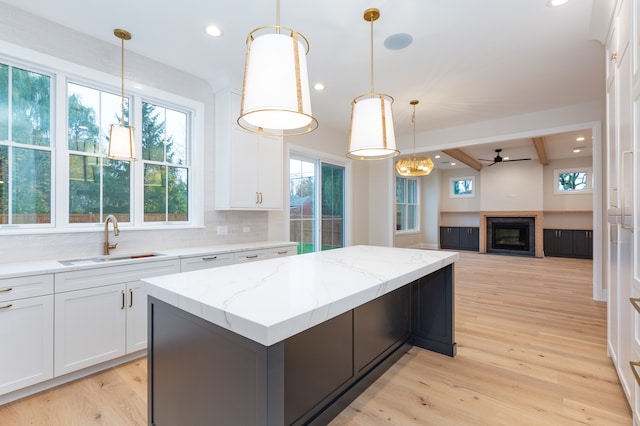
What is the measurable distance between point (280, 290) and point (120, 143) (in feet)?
7.12

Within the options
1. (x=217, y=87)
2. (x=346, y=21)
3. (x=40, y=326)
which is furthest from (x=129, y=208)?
(x=346, y=21)

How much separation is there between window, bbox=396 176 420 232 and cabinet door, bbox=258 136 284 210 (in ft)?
17.4

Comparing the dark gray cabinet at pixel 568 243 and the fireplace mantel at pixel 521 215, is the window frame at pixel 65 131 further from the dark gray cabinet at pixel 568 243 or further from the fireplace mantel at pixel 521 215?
the dark gray cabinet at pixel 568 243

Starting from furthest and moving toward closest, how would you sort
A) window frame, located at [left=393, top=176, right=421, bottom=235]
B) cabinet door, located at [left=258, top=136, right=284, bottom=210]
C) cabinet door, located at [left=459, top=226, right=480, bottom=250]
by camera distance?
cabinet door, located at [left=459, top=226, right=480, bottom=250], window frame, located at [left=393, top=176, right=421, bottom=235], cabinet door, located at [left=258, top=136, right=284, bottom=210]

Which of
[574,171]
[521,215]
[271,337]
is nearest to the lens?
[271,337]

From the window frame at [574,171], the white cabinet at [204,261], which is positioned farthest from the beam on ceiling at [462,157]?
the white cabinet at [204,261]

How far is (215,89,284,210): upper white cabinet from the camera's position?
362 centimetres

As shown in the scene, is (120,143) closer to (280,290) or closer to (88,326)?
(88,326)

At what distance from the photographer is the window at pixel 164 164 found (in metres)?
3.27

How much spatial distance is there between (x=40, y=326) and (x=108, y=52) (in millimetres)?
2465

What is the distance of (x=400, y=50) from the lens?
3094 mm

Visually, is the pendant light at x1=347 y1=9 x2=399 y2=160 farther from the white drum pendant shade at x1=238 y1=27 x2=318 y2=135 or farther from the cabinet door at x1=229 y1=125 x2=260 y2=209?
the cabinet door at x1=229 y1=125 x2=260 y2=209

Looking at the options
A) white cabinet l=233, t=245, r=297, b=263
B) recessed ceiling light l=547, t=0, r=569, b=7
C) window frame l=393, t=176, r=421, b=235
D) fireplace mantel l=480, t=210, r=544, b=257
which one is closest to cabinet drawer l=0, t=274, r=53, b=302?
white cabinet l=233, t=245, r=297, b=263

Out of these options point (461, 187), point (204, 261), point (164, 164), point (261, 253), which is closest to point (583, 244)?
point (461, 187)
